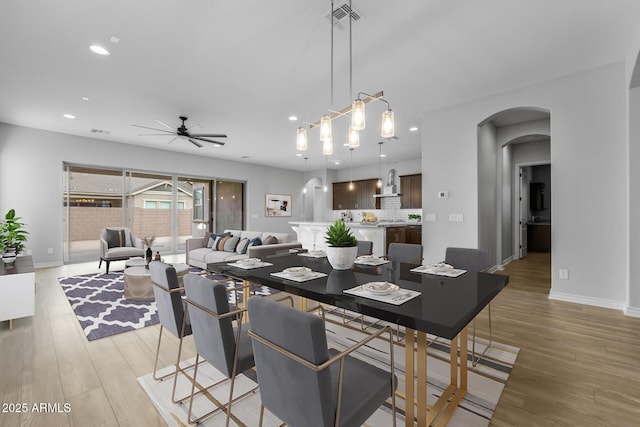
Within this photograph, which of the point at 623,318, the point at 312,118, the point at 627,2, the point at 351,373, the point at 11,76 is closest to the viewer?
the point at 351,373

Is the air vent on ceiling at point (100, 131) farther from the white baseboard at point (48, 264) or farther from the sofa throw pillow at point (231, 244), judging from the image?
the sofa throw pillow at point (231, 244)

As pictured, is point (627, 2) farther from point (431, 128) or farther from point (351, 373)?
point (351, 373)

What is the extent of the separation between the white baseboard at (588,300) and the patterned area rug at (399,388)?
188 cm

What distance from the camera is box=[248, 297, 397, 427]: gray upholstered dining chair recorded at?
95 cm

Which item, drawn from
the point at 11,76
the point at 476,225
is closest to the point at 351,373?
the point at 476,225

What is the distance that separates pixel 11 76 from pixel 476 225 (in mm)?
6336

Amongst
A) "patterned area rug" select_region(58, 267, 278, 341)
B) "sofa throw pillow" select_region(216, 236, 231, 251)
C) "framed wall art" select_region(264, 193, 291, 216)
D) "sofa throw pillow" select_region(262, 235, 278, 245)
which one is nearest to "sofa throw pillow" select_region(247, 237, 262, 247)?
"sofa throw pillow" select_region(262, 235, 278, 245)

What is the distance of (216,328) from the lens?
1.36m

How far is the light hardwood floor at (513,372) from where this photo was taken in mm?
1614

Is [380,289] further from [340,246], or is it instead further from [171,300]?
[171,300]

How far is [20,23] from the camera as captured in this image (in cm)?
261

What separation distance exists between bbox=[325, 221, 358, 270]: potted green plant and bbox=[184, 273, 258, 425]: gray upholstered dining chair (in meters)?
0.79

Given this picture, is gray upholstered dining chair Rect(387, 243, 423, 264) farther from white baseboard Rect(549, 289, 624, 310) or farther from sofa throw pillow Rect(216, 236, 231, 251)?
sofa throw pillow Rect(216, 236, 231, 251)

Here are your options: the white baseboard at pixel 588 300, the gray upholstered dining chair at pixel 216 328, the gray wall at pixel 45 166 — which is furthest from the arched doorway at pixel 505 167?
the gray wall at pixel 45 166
